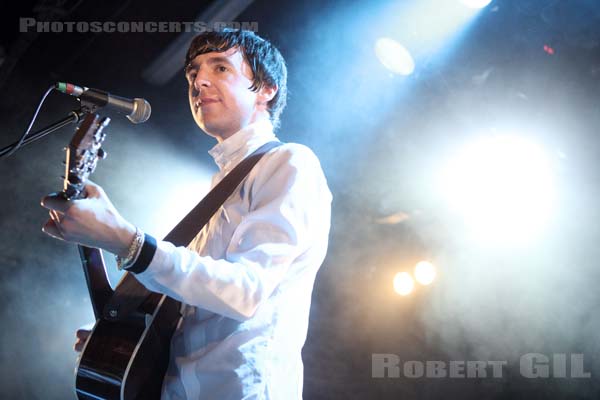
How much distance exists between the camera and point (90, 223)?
3.85ft

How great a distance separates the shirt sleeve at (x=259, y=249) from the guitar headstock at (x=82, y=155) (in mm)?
249

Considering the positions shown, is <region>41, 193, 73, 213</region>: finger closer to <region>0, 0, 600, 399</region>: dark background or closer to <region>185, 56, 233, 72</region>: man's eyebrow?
<region>185, 56, 233, 72</region>: man's eyebrow

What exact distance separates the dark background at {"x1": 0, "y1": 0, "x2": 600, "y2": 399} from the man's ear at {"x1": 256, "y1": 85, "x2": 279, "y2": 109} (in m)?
1.56

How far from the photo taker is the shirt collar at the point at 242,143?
79.0 inches

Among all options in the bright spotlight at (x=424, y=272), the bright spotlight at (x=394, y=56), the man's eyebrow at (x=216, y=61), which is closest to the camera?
the man's eyebrow at (x=216, y=61)

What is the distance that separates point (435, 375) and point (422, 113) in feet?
7.63

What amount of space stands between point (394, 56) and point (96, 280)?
116 inches

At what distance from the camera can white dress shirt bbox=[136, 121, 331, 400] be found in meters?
1.24

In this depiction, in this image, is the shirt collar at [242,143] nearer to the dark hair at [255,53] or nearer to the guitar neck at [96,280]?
the dark hair at [255,53]

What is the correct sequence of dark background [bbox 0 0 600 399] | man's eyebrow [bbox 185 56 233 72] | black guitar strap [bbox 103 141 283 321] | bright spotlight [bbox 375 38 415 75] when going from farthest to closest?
bright spotlight [bbox 375 38 415 75] → dark background [bbox 0 0 600 399] → man's eyebrow [bbox 185 56 233 72] → black guitar strap [bbox 103 141 283 321]

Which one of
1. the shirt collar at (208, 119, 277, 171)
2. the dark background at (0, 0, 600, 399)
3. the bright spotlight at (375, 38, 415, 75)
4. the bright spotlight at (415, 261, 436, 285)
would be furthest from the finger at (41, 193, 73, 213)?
the bright spotlight at (415, 261, 436, 285)

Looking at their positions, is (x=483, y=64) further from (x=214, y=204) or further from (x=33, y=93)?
(x=33, y=93)

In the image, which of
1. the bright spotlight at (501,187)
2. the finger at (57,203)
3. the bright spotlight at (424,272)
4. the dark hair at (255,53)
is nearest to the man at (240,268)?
the finger at (57,203)

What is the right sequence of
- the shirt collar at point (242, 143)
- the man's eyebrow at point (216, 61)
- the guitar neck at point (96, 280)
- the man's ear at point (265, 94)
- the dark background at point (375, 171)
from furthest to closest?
the dark background at point (375, 171) → the man's ear at point (265, 94) → the man's eyebrow at point (216, 61) → the shirt collar at point (242, 143) → the guitar neck at point (96, 280)
